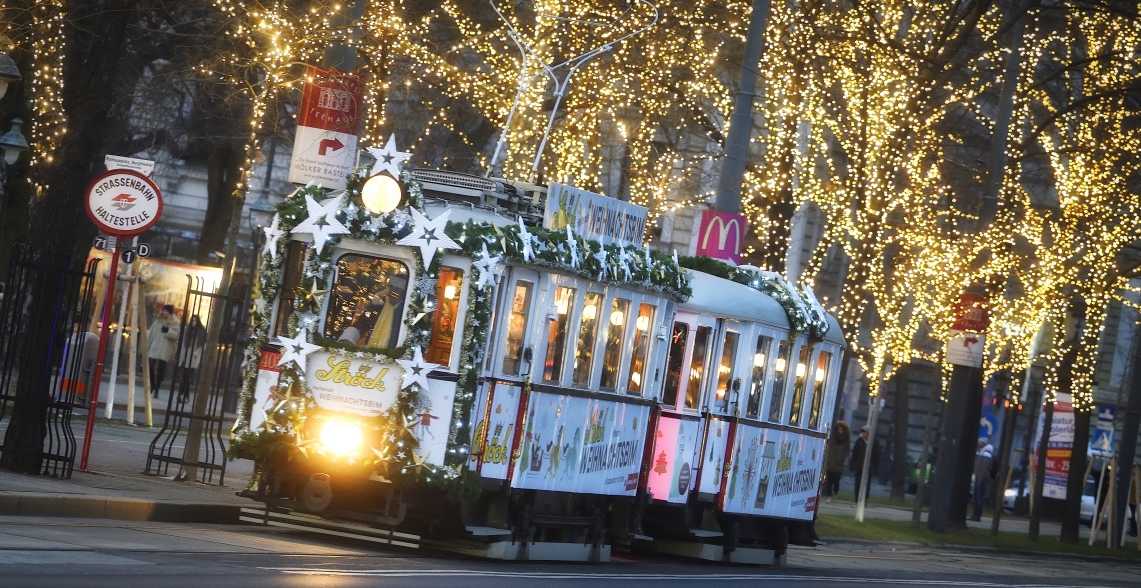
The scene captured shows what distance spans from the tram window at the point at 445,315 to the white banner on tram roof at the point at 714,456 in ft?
16.1

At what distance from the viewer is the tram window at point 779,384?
1942 cm

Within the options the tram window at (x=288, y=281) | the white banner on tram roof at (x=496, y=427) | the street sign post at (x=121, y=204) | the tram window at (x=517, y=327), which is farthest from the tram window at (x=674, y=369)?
the street sign post at (x=121, y=204)

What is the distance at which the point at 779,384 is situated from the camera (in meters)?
19.5

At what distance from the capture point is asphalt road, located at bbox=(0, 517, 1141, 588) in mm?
10227

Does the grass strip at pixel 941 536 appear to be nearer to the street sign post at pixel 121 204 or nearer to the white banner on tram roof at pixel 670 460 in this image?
the white banner on tram roof at pixel 670 460

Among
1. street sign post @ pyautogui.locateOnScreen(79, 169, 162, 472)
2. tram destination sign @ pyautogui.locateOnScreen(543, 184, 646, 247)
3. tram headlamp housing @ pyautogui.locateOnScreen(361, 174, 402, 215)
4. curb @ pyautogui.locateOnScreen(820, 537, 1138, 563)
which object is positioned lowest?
curb @ pyautogui.locateOnScreen(820, 537, 1138, 563)

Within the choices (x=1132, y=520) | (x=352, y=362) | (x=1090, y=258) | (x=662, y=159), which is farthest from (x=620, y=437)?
(x=1132, y=520)

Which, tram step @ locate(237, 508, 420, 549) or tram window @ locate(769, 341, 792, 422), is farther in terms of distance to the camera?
tram window @ locate(769, 341, 792, 422)

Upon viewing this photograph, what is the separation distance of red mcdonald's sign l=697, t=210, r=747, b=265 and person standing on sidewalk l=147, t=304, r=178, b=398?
1216 cm

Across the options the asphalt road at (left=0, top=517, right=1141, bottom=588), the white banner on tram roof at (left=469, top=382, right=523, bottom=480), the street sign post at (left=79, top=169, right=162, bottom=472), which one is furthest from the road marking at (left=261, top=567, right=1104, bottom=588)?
the street sign post at (left=79, top=169, right=162, bottom=472)

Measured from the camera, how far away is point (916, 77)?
83.7 feet


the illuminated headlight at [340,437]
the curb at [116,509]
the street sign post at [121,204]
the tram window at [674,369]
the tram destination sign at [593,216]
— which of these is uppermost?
the tram destination sign at [593,216]

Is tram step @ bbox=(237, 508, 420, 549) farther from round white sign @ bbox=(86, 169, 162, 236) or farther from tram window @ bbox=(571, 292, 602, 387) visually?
round white sign @ bbox=(86, 169, 162, 236)

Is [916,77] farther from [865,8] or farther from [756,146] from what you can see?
[756,146]
